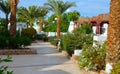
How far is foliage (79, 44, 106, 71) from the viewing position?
11.4 metres

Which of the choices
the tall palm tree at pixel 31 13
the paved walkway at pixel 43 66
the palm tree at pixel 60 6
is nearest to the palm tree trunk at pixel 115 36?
the paved walkway at pixel 43 66

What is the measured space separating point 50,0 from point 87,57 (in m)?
29.4

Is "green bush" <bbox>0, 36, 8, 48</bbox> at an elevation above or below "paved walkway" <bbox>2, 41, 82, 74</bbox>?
above

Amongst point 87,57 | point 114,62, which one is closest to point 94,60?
point 87,57

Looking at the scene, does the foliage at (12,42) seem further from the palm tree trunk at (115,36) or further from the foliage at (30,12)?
the foliage at (30,12)

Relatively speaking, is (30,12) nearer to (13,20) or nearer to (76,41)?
(13,20)

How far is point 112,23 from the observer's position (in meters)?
10.1

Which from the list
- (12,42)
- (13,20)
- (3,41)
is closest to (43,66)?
(12,42)

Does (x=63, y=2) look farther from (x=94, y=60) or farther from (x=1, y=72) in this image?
(x=1, y=72)

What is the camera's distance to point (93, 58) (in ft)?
38.3

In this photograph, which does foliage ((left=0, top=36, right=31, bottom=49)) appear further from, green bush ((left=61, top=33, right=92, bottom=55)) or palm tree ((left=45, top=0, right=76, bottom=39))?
palm tree ((left=45, top=0, right=76, bottom=39))

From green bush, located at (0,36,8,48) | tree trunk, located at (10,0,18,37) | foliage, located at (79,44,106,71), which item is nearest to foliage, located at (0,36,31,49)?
green bush, located at (0,36,8,48)

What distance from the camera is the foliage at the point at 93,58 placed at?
11.4 m

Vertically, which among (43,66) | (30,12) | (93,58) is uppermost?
(30,12)
